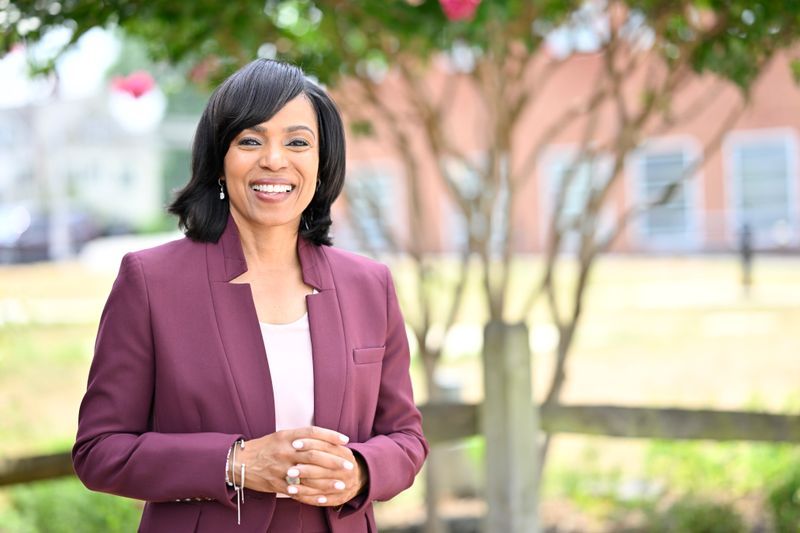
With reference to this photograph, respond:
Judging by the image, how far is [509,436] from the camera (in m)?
4.04

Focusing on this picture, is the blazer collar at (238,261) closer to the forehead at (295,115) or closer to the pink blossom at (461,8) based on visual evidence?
the forehead at (295,115)

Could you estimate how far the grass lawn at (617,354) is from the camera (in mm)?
8039

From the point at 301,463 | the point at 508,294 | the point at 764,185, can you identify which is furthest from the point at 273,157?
the point at 764,185

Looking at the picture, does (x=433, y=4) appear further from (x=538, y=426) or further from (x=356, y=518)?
(x=356, y=518)

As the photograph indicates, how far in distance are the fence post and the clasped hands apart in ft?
6.68

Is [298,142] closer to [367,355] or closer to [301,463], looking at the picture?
[367,355]

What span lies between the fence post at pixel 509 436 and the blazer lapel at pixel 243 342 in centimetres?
194

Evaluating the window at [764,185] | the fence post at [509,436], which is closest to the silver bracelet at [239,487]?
the fence post at [509,436]

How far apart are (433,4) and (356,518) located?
2.04 m

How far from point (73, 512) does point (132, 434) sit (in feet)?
11.8

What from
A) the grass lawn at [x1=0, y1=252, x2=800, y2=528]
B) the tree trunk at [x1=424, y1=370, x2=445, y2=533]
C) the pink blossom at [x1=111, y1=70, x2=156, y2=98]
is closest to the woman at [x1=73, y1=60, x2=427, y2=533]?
the tree trunk at [x1=424, y1=370, x2=445, y2=533]

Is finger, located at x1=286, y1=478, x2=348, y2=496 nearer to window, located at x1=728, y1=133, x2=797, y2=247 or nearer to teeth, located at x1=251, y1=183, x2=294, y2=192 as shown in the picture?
teeth, located at x1=251, y1=183, x2=294, y2=192

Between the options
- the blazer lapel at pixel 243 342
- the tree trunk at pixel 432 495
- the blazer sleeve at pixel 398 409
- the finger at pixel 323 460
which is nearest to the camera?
the finger at pixel 323 460

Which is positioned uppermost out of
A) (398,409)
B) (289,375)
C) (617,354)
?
(289,375)
